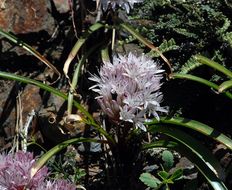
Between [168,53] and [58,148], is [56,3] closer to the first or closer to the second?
[168,53]

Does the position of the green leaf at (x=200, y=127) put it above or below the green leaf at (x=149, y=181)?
above

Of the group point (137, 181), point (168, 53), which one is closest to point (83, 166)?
point (137, 181)

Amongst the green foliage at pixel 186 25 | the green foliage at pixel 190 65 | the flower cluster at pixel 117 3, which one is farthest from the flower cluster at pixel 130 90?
the flower cluster at pixel 117 3

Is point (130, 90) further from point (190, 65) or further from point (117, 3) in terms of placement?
point (117, 3)

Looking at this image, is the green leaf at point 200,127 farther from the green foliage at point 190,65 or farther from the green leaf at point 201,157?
the green foliage at point 190,65

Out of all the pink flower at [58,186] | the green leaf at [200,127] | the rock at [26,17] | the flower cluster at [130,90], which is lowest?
the pink flower at [58,186]

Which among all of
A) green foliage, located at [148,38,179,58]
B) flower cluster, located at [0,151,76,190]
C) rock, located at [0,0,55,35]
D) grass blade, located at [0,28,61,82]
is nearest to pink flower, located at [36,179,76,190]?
flower cluster, located at [0,151,76,190]

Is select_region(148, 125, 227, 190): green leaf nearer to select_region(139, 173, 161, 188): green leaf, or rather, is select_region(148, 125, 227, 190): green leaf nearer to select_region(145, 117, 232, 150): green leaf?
select_region(145, 117, 232, 150): green leaf
